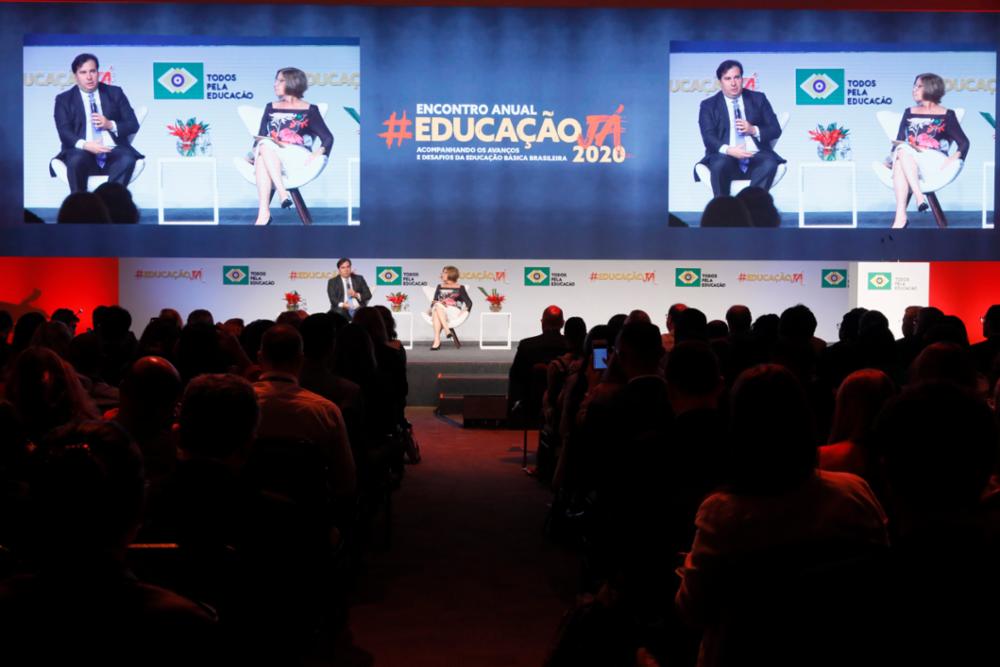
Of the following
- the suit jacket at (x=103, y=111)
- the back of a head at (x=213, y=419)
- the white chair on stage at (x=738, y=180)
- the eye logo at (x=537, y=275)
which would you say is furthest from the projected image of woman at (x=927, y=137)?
the back of a head at (x=213, y=419)

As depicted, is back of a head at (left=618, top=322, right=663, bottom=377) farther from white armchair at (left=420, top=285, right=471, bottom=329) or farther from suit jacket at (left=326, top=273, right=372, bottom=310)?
white armchair at (left=420, top=285, right=471, bottom=329)

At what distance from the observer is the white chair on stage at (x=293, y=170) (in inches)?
436

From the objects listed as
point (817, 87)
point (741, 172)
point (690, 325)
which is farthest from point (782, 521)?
point (817, 87)

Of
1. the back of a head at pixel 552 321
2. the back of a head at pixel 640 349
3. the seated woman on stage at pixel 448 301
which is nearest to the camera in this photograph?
the back of a head at pixel 640 349

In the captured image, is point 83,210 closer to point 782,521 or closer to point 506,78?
point 506,78

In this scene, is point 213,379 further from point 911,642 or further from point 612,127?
point 612,127

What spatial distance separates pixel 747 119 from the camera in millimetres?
11133

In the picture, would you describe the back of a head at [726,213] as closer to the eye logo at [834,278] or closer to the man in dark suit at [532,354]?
the eye logo at [834,278]

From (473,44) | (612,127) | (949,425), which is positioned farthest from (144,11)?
(949,425)

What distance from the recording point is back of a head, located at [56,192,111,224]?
11305 millimetres

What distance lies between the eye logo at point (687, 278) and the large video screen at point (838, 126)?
2.26 metres

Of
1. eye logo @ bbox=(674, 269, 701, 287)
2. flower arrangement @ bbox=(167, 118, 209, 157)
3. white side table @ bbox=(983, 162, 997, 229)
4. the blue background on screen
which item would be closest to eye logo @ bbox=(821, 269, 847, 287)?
eye logo @ bbox=(674, 269, 701, 287)

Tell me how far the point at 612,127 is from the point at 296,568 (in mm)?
9351

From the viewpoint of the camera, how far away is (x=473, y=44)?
11.2 meters
